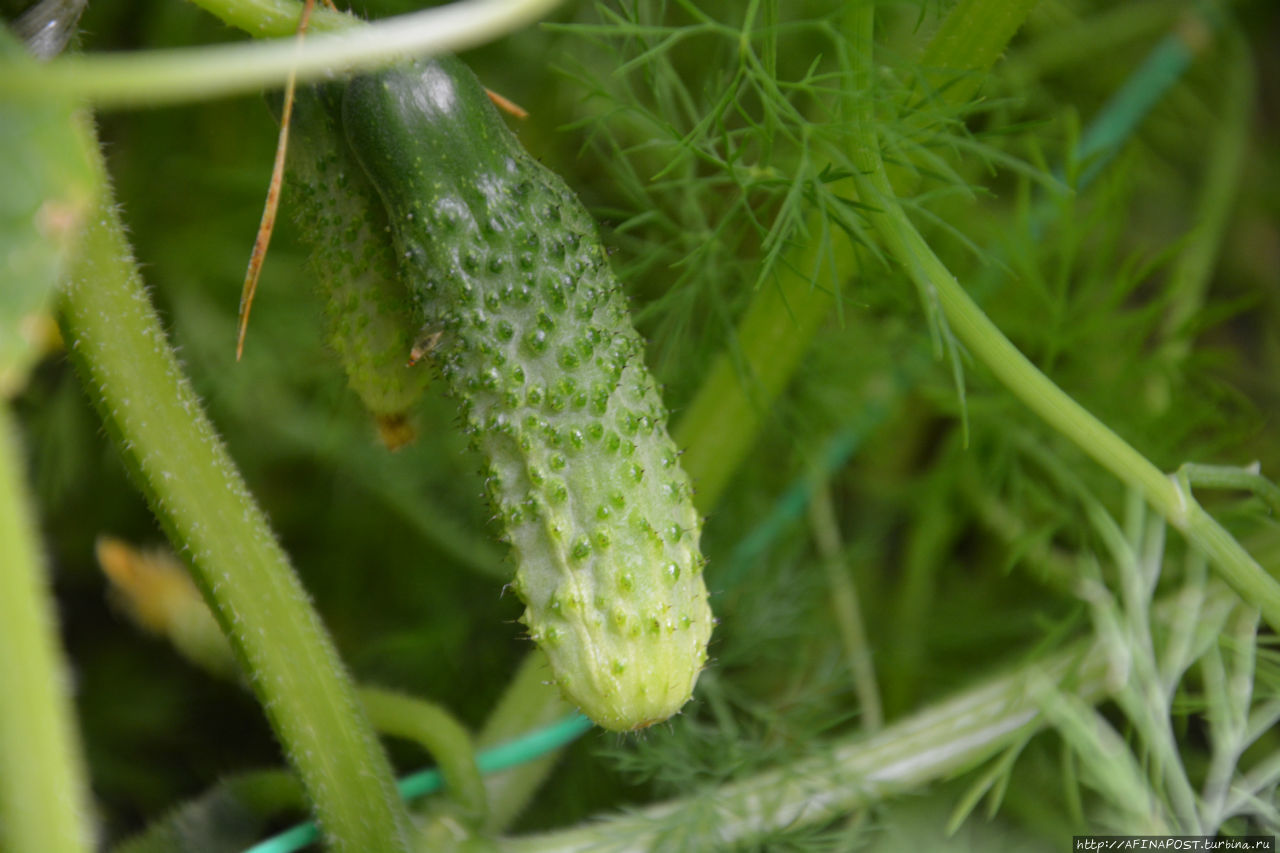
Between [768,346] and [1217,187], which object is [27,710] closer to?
[768,346]

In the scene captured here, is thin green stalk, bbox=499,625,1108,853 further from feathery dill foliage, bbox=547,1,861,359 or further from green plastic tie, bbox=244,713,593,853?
feathery dill foliage, bbox=547,1,861,359

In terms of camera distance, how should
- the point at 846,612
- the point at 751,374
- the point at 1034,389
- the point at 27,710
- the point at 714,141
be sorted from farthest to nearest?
the point at 846,612 < the point at 751,374 < the point at 714,141 < the point at 1034,389 < the point at 27,710

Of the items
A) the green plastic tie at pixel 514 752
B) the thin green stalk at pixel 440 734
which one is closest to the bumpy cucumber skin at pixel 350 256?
the thin green stalk at pixel 440 734

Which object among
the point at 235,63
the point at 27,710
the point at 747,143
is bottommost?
the point at 27,710

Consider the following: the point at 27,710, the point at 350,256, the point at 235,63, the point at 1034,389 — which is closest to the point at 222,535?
the point at 350,256

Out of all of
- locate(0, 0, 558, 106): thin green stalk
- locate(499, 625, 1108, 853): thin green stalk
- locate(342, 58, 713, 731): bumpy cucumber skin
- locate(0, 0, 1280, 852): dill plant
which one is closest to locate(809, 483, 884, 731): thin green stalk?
locate(0, 0, 1280, 852): dill plant

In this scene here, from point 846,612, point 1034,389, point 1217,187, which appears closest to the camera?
point 1034,389
